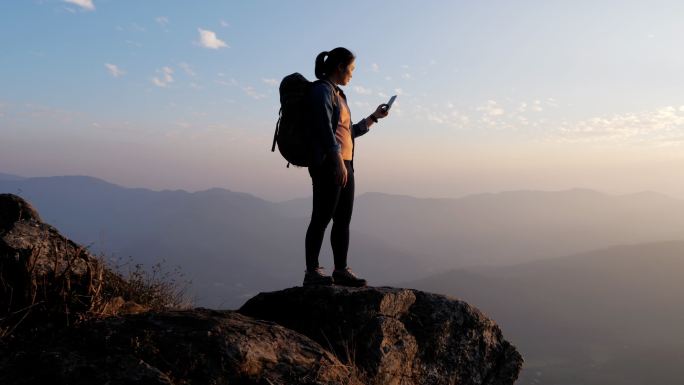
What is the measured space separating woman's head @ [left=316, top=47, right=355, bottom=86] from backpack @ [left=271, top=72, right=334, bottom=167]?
0.39 meters

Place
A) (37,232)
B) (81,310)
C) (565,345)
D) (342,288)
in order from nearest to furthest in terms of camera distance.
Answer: (81,310)
(37,232)
(342,288)
(565,345)

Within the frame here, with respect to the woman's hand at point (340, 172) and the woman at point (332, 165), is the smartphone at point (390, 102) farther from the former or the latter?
the woman's hand at point (340, 172)

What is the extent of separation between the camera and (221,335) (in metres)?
3.25

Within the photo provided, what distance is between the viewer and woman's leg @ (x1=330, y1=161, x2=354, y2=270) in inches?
218

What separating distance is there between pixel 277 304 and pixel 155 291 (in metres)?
3.22

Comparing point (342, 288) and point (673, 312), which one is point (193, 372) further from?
point (673, 312)

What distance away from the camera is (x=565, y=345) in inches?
6161

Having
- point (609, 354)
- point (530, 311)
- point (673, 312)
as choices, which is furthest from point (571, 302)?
point (609, 354)

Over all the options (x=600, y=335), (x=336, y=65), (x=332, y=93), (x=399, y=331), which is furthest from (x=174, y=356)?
(x=600, y=335)

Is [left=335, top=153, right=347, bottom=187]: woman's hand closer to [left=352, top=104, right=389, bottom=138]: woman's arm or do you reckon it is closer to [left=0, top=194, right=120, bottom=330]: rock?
[left=352, top=104, right=389, bottom=138]: woman's arm

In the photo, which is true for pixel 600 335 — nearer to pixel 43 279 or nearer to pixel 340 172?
pixel 340 172

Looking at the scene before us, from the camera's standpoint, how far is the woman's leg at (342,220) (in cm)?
554

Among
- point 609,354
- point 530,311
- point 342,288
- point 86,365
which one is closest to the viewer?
point 86,365

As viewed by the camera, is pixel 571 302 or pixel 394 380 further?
pixel 571 302
